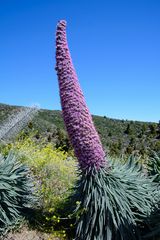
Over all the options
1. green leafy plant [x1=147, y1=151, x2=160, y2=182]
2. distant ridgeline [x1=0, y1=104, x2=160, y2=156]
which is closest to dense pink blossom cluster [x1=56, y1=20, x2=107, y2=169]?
A: green leafy plant [x1=147, y1=151, x2=160, y2=182]

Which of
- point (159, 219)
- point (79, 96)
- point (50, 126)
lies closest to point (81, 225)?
point (159, 219)

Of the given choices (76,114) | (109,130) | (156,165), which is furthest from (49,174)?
(109,130)

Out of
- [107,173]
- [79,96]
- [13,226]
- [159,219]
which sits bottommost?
[13,226]

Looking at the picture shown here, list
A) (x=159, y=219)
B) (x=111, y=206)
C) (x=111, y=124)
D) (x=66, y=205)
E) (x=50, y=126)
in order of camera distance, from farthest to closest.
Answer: (x=111, y=124) → (x=50, y=126) → (x=66, y=205) → (x=111, y=206) → (x=159, y=219)

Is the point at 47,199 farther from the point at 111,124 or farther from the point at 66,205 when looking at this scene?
the point at 111,124

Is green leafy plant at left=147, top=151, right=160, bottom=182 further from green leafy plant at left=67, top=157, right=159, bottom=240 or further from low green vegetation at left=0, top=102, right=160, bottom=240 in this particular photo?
green leafy plant at left=67, top=157, right=159, bottom=240

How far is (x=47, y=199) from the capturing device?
850 cm

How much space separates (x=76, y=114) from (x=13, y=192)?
1.94 metres

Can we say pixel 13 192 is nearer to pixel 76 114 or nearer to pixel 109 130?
pixel 76 114

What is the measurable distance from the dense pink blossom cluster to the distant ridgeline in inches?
830

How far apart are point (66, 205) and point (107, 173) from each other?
39.0 inches

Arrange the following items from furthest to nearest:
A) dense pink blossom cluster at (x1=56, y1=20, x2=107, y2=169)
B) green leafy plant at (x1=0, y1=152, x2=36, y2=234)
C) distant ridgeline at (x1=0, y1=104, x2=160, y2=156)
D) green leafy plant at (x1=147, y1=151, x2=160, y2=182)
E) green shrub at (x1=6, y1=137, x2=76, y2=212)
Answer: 1. distant ridgeline at (x1=0, y1=104, x2=160, y2=156)
2. green shrub at (x1=6, y1=137, x2=76, y2=212)
3. green leafy plant at (x1=0, y1=152, x2=36, y2=234)
4. green leafy plant at (x1=147, y1=151, x2=160, y2=182)
5. dense pink blossom cluster at (x1=56, y1=20, x2=107, y2=169)

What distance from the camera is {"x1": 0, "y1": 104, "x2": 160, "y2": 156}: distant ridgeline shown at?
29.6m

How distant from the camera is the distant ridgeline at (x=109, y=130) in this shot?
29.6m
